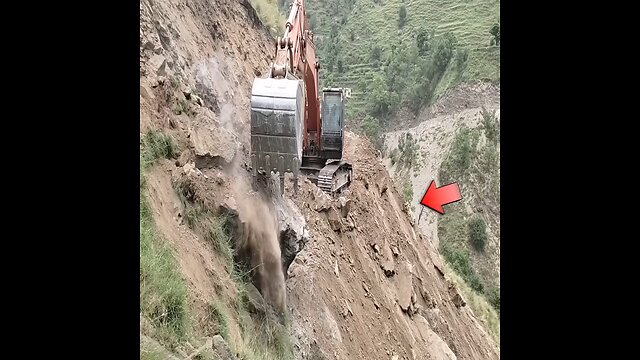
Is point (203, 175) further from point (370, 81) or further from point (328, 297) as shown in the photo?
point (370, 81)

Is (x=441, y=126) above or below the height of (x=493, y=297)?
above

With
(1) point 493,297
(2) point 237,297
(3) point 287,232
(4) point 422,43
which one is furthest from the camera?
(4) point 422,43

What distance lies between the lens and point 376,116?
6494 cm

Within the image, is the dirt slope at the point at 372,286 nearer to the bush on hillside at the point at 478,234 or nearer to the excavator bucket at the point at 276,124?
the excavator bucket at the point at 276,124

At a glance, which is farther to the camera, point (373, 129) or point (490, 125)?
point (373, 129)

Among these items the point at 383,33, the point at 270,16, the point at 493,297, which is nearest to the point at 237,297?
the point at 270,16

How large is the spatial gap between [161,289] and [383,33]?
72.6 metres

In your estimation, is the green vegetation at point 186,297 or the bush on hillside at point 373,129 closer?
the green vegetation at point 186,297

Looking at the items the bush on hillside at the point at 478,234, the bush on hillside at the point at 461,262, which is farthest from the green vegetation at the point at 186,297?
the bush on hillside at the point at 478,234

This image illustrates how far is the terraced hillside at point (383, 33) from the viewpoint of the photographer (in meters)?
64.8

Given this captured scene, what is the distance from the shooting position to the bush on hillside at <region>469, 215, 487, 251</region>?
45.1m

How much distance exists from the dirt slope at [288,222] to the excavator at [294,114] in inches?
34.8

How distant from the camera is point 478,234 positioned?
45250 mm

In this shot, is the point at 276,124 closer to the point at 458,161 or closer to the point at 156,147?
the point at 156,147
